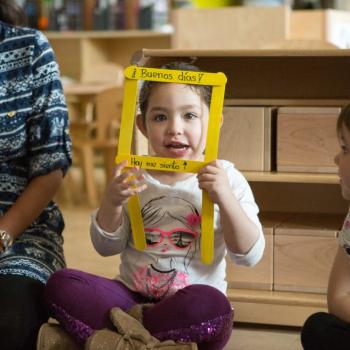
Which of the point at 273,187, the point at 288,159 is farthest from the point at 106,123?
the point at 288,159

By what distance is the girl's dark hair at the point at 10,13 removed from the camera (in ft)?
5.81

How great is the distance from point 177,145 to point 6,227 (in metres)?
0.41

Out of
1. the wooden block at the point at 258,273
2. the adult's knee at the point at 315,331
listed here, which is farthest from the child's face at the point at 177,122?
the wooden block at the point at 258,273

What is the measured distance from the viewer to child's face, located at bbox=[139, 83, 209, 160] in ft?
4.85

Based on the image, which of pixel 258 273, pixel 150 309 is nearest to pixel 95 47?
pixel 258 273

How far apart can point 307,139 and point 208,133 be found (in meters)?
0.55

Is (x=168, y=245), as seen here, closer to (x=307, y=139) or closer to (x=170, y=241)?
(x=170, y=241)

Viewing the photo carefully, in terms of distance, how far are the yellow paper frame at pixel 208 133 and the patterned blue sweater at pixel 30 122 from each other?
26cm

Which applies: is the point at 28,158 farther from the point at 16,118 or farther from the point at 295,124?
the point at 295,124

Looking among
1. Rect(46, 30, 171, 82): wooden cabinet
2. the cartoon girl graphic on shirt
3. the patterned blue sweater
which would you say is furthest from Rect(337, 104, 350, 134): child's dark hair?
Rect(46, 30, 171, 82): wooden cabinet

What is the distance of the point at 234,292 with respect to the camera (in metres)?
1.91

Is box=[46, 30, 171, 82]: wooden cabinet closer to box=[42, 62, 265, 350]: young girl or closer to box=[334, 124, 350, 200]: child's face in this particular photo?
box=[42, 62, 265, 350]: young girl

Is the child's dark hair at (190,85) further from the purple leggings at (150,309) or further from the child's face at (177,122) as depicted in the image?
the purple leggings at (150,309)

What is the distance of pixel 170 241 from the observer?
152 cm
